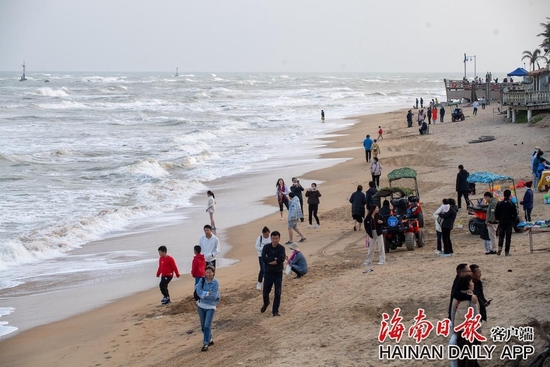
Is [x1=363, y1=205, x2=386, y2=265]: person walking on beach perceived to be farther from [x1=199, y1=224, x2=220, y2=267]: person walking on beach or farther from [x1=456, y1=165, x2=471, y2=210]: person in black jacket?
[x1=456, y1=165, x2=471, y2=210]: person in black jacket

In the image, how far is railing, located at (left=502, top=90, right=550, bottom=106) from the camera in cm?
3272

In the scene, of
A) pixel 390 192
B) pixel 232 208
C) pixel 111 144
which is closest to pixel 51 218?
pixel 232 208

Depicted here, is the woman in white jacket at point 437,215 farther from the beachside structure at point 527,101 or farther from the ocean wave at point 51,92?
the ocean wave at point 51,92

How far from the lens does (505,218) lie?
12.3 metres

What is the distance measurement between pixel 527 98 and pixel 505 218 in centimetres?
2298

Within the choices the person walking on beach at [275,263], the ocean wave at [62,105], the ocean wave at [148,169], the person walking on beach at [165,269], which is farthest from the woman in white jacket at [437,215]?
the ocean wave at [62,105]

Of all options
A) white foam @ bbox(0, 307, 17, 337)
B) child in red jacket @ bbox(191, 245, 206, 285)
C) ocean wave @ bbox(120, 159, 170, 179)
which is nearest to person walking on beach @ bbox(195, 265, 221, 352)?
child in red jacket @ bbox(191, 245, 206, 285)

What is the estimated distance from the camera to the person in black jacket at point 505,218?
12.2m

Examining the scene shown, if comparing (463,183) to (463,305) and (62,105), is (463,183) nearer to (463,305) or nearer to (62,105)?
(463,305)

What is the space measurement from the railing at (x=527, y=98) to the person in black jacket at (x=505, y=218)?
2225 cm

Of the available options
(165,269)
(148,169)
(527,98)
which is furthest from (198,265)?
(527,98)

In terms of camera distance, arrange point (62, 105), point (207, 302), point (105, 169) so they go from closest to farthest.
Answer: point (207, 302)
point (105, 169)
point (62, 105)

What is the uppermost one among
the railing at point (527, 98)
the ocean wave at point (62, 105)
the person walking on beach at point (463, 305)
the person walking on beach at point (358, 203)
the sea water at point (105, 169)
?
the railing at point (527, 98)

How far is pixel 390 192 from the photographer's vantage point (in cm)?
1631
